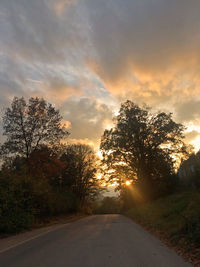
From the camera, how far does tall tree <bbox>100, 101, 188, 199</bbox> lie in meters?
25.3

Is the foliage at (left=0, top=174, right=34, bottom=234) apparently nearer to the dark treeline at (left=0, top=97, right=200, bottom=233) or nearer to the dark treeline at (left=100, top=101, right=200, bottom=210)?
the dark treeline at (left=0, top=97, right=200, bottom=233)

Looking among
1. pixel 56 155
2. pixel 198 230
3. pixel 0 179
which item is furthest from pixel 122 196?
pixel 198 230

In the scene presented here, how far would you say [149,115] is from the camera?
27188 mm

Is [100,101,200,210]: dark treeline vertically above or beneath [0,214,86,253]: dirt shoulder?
above

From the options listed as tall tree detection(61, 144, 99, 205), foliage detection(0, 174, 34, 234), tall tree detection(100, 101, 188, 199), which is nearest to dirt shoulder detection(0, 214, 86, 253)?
foliage detection(0, 174, 34, 234)

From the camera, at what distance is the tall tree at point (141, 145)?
25.3m

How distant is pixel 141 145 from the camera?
26.7 m

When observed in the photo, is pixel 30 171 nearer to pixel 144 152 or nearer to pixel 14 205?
pixel 14 205

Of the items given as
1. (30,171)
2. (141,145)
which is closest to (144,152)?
(141,145)

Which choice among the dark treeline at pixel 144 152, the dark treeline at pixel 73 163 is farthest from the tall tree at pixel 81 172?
the dark treeline at pixel 144 152

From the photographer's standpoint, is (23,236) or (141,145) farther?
(141,145)

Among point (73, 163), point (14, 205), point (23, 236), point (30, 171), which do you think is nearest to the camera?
point (23, 236)

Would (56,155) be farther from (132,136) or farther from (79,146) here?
(79,146)

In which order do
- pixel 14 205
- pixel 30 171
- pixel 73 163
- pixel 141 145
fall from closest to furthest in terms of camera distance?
pixel 14 205 < pixel 30 171 < pixel 141 145 < pixel 73 163
